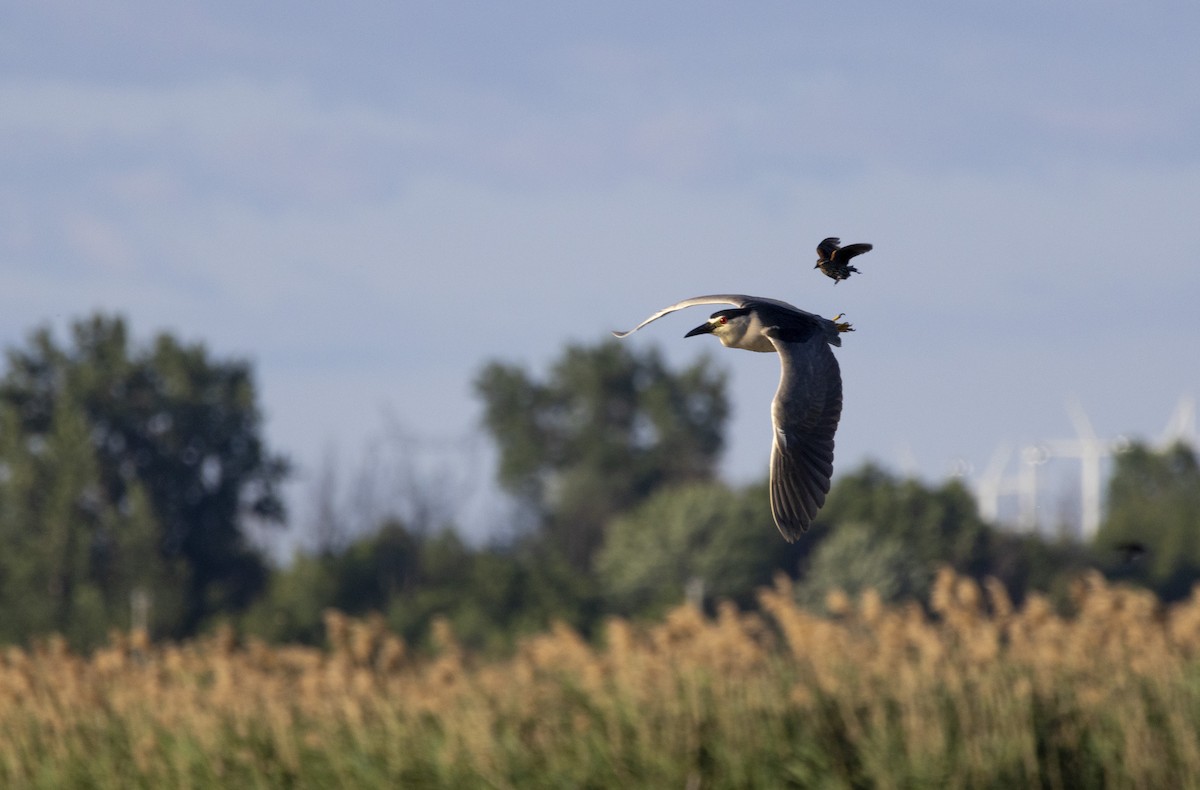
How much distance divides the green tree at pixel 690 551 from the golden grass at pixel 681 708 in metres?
67.3

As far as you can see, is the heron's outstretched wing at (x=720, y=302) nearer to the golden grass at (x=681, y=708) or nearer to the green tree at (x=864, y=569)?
→ the golden grass at (x=681, y=708)

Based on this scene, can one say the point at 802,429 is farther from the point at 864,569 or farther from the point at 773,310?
the point at 864,569

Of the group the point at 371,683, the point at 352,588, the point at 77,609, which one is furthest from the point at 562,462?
the point at 371,683

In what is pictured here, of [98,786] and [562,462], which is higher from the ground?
[562,462]

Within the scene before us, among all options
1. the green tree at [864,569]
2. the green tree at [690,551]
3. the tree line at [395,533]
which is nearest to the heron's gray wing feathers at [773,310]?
the tree line at [395,533]

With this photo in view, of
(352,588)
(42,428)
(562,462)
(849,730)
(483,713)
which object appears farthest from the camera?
(562,462)

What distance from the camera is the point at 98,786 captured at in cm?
1920

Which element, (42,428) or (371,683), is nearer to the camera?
(371,683)

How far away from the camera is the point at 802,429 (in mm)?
5211

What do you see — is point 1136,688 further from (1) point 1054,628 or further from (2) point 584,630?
(2) point 584,630

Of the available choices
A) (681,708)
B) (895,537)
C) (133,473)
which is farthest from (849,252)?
(133,473)

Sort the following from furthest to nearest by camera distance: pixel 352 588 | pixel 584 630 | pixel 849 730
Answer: pixel 352 588 → pixel 584 630 → pixel 849 730

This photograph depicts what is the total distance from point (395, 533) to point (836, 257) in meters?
95.9

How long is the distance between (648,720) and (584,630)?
68.2 meters
